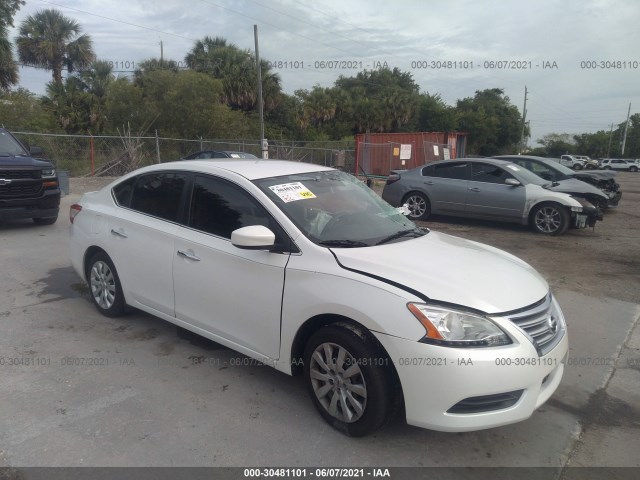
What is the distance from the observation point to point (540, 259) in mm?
7719

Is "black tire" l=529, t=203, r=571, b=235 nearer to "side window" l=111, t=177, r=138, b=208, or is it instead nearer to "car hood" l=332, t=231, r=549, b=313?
"car hood" l=332, t=231, r=549, b=313

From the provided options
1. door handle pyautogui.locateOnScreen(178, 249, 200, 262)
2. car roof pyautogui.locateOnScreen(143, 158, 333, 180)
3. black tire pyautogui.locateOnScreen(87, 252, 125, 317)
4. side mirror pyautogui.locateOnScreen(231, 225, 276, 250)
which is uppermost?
car roof pyautogui.locateOnScreen(143, 158, 333, 180)

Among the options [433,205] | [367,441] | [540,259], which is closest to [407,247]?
[367,441]

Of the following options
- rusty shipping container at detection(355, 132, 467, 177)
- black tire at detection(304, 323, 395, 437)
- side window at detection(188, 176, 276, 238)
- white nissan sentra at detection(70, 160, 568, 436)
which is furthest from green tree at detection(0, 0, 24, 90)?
black tire at detection(304, 323, 395, 437)

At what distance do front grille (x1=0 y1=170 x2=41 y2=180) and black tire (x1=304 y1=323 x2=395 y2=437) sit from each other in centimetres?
744

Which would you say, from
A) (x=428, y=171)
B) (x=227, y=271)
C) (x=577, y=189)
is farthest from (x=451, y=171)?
(x=227, y=271)

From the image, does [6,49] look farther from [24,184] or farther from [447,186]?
[447,186]

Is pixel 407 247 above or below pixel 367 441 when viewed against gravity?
above

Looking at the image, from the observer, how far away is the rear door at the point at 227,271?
3332 mm

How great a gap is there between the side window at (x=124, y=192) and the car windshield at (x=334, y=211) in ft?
5.20

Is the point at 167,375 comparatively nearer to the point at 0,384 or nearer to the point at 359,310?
the point at 0,384

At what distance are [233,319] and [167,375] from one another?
2.47 ft

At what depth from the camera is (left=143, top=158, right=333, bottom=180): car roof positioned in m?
3.88

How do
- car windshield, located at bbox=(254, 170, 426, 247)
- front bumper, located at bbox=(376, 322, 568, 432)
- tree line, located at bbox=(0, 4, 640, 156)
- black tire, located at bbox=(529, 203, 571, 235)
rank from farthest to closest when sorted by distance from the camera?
1. tree line, located at bbox=(0, 4, 640, 156)
2. black tire, located at bbox=(529, 203, 571, 235)
3. car windshield, located at bbox=(254, 170, 426, 247)
4. front bumper, located at bbox=(376, 322, 568, 432)
